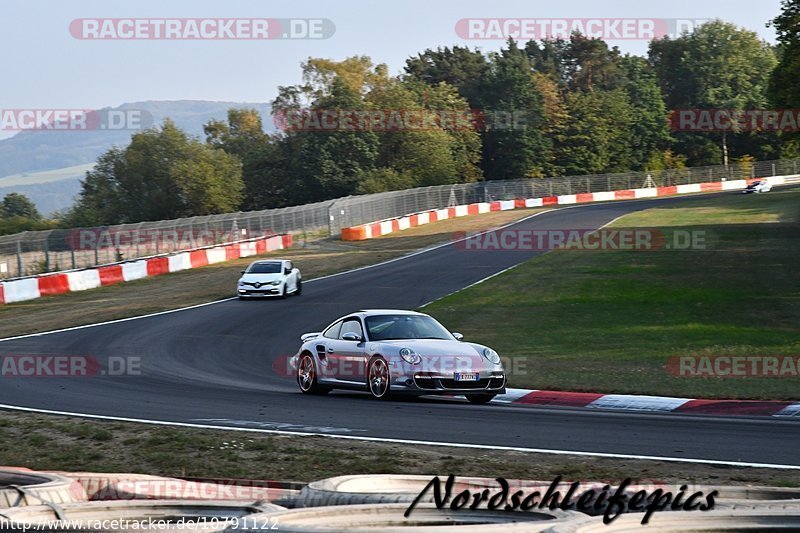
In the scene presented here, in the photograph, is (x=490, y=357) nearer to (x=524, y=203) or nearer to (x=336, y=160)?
(x=524, y=203)

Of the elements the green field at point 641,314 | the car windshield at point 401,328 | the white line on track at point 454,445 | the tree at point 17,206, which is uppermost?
the tree at point 17,206

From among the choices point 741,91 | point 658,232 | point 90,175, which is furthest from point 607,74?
point 658,232

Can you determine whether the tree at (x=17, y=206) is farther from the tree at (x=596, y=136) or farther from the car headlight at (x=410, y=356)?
the car headlight at (x=410, y=356)

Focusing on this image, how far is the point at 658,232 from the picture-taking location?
4603cm

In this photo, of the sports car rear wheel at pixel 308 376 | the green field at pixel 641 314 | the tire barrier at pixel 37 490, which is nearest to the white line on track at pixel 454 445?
the sports car rear wheel at pixel 308 376

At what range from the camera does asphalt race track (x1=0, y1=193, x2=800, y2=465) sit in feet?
36.3

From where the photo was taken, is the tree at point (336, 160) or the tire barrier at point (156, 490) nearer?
the tire barrier at point (156, 490)

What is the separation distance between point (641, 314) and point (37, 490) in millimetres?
19769

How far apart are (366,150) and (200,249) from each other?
137 feet

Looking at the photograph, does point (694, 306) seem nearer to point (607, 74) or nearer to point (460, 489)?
point (460, 489)

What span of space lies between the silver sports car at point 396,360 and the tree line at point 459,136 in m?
52.5

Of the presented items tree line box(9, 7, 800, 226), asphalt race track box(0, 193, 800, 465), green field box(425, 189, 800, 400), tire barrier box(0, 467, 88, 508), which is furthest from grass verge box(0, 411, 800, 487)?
tree line box(9, 7, 800, 226)

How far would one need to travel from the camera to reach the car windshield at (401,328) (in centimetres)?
1584

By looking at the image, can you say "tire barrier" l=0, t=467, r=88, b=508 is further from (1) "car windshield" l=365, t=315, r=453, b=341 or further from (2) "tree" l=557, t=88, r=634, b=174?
(2) "tree" l=557, t=88, r=634, b=174
